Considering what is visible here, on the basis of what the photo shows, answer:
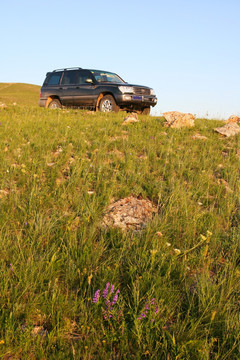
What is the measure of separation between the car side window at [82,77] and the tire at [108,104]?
1.49 metres

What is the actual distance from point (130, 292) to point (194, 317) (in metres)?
0.55

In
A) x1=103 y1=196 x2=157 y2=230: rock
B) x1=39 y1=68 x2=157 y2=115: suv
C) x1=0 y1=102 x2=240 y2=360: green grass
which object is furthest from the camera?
x1=39 y1=68 x2=157 y2=115: suv

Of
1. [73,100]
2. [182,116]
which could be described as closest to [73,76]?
[73,100]

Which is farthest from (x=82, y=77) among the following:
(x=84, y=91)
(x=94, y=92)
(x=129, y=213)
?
(x=129, y=213)

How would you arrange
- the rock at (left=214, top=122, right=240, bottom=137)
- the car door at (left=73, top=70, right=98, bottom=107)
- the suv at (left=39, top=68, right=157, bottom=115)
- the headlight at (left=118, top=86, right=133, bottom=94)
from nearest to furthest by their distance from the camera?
the rock at (left=214, top=122, right=240, bottom=137) → the headlight at (left=118, top=86, right=133, bottom=94) → the suv at (left=39, top=68, right=157, bottom=115) → the car door at (left=73, top=70, right=98, bottom=107)

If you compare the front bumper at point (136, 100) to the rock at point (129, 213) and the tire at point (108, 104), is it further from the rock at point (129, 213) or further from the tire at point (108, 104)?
the rock at point (129, 213)

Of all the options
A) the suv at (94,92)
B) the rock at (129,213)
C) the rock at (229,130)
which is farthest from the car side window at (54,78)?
the rock at (129,213)

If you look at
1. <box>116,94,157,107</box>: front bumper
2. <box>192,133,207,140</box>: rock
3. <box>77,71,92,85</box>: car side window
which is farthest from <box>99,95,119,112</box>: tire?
<box>192,133,207,140</box>: rock

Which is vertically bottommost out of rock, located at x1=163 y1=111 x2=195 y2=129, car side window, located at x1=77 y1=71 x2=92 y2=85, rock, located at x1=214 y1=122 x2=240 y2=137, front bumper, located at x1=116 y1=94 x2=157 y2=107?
rock, located at x1=214 y1=122 x2=240 y2=137

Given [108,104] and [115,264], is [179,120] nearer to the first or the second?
[108,104]

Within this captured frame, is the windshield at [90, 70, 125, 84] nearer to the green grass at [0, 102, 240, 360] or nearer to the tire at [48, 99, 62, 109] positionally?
the tire at [48, 99, 62, 109]

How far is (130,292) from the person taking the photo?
2500mm

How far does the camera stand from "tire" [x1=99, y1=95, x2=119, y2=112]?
41.0 ft

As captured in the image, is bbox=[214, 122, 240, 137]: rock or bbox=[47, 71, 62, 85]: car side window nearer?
bbox=[214, 122, 240, 137]: rock
